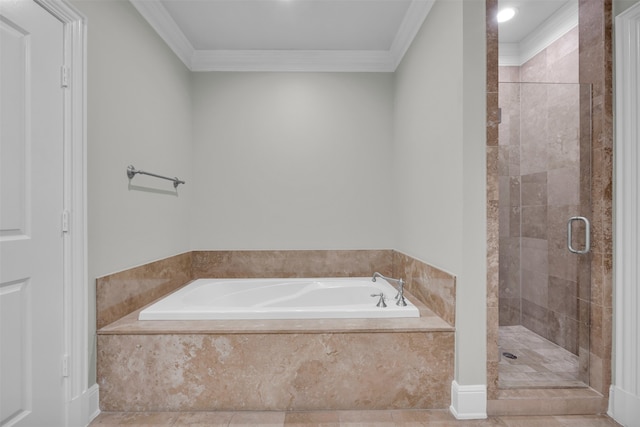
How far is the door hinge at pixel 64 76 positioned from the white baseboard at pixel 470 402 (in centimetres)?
241

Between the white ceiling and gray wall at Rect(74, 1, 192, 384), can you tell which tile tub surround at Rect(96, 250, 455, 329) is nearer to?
gray wall at Rect(74, 1, 192, 384)

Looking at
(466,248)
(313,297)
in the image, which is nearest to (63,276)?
(313,297)

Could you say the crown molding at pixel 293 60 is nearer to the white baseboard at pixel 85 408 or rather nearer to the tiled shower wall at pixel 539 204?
the tiled shower wall at pixel 539 204

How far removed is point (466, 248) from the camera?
69.4 inches

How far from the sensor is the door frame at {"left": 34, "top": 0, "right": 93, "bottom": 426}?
159 centimetres

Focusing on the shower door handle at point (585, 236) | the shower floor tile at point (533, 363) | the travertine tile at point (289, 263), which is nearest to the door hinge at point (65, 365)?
the travertine tile at point (289, 263)

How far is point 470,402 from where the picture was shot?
1757 mm

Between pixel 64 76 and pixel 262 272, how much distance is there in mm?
1996

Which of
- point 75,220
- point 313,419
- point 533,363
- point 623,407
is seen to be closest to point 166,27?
point 75,220

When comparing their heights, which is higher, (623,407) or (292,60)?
(292,60)

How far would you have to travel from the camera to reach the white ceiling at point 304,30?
234cm

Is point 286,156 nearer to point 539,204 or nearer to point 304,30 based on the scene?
point 304,30

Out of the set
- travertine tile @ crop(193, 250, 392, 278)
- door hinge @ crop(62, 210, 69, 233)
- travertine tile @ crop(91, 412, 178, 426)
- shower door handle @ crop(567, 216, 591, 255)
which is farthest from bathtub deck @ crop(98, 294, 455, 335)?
travertine tile @ crop(193, 250, 392, 278)

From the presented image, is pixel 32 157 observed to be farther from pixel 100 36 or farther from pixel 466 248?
pixel 466 248
